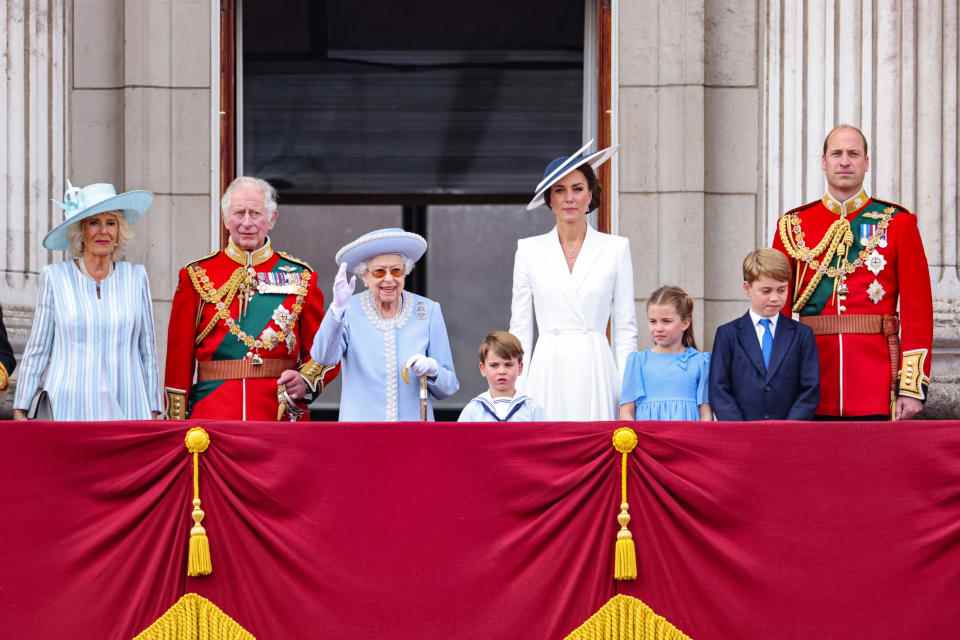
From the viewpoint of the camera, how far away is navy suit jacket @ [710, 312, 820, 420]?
713 centimetres

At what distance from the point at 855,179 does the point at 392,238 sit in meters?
1.96

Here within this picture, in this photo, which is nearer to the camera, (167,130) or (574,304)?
(574,304)

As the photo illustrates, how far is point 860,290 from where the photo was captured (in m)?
7.51

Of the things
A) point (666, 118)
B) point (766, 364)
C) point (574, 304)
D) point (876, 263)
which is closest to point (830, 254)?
point (876, 263)

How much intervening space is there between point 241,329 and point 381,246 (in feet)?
2.47

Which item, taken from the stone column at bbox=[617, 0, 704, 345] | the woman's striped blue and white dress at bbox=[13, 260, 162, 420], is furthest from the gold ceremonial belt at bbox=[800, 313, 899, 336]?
the woman's striped blue and white dress at bbox=[13, 260, 162, 420]

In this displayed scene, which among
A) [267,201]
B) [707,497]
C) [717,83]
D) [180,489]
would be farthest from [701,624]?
[717,83]

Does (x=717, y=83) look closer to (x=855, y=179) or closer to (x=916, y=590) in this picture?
(x=855, y=179)

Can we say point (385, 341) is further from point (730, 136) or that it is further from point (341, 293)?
point (730, 136)

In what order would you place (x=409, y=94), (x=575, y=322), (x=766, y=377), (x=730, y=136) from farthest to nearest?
(x=409, y=94)
(x=730, y=136)
(x=575, y=322)
(x=766, y=377)

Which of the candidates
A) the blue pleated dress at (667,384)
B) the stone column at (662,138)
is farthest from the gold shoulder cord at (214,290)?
the stone column at (662,138)

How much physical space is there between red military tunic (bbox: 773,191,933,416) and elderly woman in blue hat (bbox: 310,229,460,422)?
1499mm

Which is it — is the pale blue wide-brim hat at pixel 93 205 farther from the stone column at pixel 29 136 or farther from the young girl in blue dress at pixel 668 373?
the young girl in blue dress at pixel 668 373

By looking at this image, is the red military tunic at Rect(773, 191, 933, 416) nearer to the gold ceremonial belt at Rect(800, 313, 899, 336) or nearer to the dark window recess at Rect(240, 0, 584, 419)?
the gold ceremonial belt at Rect(800, 313, 899, 336)
